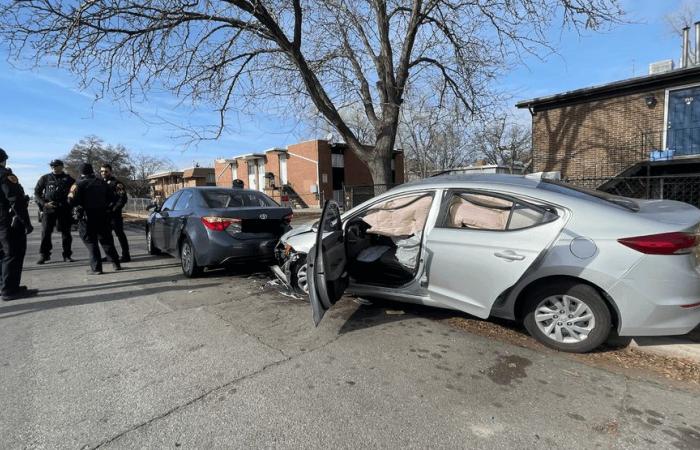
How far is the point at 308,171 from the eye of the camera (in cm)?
3344

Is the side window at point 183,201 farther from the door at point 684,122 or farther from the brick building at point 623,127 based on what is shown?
the door at point 684,122

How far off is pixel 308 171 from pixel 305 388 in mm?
31374

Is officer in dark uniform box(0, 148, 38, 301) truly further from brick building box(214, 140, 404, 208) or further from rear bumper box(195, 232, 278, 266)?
brick building box(214, 140, 404, 208)

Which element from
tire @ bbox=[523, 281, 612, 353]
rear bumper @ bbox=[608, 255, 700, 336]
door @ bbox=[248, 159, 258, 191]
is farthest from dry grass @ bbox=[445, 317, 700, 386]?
door @ bbox=[248, 159, 258, 191]

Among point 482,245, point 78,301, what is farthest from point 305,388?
point 78,301

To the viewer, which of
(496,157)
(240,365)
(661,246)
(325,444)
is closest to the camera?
(325,444)

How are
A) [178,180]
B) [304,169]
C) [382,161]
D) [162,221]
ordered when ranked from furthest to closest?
[178,180]
[304,169]
[382,161]
[162,221]

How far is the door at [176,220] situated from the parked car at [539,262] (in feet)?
10.8

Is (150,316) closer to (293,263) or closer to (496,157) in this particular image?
(293,263)

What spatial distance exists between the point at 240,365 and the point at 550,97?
54.4ft

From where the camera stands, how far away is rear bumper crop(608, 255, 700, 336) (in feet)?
9.41

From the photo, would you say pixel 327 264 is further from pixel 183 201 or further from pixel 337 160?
pixel 337 160

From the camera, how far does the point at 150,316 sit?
4418 millimetres

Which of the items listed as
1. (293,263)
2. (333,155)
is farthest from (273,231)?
(333,155)
